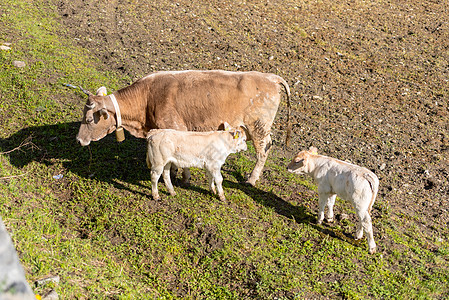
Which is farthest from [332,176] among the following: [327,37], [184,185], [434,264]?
[327,37]

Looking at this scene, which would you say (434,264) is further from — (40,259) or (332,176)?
(40,259)

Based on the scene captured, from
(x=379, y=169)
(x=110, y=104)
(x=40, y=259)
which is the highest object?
(x=110, y=104)

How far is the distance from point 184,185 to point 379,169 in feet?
14.4

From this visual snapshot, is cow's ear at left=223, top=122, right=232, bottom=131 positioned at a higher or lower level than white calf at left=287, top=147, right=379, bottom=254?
higher

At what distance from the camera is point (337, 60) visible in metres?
14.5

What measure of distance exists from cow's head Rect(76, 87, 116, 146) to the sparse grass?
2.27ft

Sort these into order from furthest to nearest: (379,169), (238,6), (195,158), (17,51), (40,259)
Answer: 1. (238,6)
2. (17,51)
3. (379,169)
4. (195,158)
5. (40,259)

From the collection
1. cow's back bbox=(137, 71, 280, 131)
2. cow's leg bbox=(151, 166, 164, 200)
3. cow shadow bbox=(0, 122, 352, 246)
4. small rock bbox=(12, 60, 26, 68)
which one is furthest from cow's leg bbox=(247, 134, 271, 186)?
small rock bbox=(12, 60, 26, 68)

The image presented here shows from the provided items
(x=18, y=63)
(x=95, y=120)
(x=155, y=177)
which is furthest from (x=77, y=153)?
(x=18, y=63)

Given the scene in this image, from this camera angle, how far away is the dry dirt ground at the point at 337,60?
409 inches

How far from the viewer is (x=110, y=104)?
881 cm

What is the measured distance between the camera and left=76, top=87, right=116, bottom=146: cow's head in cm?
860

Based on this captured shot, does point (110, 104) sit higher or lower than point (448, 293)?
higher

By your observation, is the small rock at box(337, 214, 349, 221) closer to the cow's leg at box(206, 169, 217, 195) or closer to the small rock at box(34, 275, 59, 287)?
the cow's leg at box(206, 169, 217, 195)
